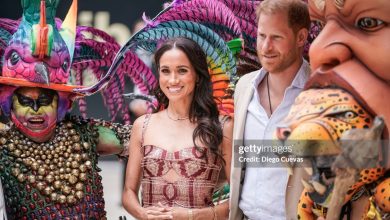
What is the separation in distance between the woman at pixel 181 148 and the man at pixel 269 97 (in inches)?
9.4

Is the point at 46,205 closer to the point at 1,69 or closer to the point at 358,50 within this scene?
the point at 1,69

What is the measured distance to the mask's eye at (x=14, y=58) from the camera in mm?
3332

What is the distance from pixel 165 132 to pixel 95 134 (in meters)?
0.56

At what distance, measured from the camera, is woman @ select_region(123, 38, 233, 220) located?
301 cm

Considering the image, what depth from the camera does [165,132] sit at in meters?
3.08

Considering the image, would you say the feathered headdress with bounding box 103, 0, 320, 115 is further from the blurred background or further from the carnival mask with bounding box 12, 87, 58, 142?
the blurred background

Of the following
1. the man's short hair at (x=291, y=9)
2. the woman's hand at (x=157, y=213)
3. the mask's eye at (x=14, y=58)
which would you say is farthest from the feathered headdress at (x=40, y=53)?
the man's short hair at (x=291, y=9)

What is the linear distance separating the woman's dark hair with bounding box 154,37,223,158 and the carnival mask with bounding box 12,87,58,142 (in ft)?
2.09

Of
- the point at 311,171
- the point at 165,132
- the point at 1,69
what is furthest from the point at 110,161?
the point at 311,171

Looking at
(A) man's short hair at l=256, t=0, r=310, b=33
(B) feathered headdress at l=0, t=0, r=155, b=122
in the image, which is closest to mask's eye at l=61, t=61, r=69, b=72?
(B) feathered headdress at l=0, t=0, r=155, b=122

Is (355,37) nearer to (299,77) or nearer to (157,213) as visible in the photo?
(299,77)

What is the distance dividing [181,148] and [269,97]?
49 centimetres

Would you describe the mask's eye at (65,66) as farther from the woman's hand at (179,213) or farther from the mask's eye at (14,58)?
the woman's hand at (179,213)

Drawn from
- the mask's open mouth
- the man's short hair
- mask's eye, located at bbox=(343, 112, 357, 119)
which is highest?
the man's short hair
